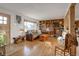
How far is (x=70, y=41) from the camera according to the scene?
2350 mm

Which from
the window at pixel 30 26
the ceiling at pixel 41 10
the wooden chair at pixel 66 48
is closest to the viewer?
the ceiling at pixel 41 10

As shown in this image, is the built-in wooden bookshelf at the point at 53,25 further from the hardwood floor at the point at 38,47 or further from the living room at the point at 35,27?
the hardwood floor at the point at 38,47

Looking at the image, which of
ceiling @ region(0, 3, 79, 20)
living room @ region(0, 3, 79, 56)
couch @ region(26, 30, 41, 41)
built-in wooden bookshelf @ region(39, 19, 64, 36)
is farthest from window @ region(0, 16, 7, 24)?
built-in wooden bookshelf @ region(39, 19, 64, 36)

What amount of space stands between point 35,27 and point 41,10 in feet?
1.25

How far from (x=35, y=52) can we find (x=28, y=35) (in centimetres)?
39

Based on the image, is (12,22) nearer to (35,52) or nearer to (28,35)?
(28,35)

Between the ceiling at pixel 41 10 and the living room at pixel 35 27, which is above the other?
the ceiling at pixel 41 10

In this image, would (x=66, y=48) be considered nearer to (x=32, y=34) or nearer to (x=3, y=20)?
(x=32, y=34)

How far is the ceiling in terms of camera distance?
6.84ft

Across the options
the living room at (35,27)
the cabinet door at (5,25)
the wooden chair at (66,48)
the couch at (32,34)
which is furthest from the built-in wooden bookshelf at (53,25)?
the cabinet door at (5,25)

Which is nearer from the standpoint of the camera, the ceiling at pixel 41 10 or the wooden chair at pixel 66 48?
the ceiling at pixel 41 10

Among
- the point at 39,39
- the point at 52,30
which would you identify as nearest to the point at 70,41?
the point at 52,30

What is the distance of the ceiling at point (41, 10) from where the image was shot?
2086 millimetres

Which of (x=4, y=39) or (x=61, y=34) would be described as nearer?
(x=4, y=39)
